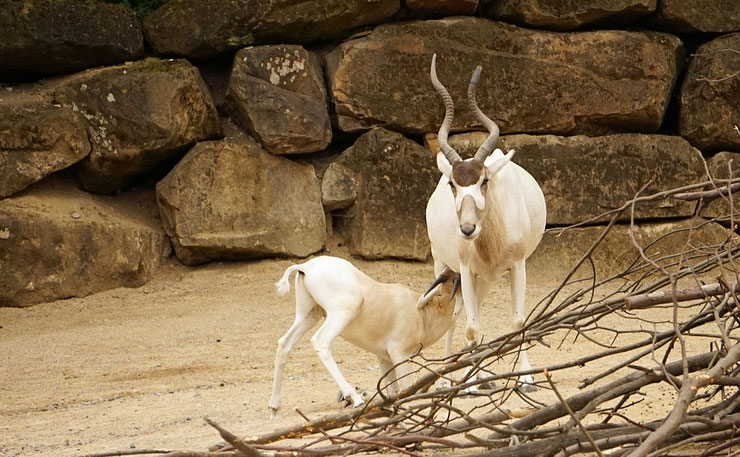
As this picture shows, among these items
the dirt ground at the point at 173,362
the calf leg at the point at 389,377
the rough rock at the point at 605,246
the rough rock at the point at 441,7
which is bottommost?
the rough rock at the point at 605,246

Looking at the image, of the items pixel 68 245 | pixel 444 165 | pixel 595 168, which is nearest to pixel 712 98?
pixel 595 168

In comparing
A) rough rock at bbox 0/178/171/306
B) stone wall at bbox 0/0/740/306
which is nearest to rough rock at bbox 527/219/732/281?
stone wall at bbox 0/0/740/306

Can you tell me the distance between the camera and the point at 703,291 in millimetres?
3328

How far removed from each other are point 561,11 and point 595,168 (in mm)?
1718

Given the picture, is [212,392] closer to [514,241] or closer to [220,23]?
[514,241]

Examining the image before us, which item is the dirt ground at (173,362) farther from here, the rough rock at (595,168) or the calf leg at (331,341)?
the rough rock at (595,168)

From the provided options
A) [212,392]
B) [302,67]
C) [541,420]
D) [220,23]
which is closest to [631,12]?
[302,67]

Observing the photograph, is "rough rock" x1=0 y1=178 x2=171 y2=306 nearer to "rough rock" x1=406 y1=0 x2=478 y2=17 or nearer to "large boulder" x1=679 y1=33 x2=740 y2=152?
"rough rock" x1=406 y1=0 x2=478 y2=17

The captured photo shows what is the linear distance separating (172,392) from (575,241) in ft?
17.0

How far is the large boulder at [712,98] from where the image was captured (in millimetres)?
11398

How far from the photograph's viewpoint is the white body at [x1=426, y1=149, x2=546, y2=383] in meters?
6.95

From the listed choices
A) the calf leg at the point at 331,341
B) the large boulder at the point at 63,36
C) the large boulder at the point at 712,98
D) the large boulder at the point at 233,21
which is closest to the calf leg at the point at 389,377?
the calf leg at the point at 331,341

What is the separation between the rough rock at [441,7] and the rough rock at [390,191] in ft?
4.55

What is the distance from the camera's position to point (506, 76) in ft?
35.8
